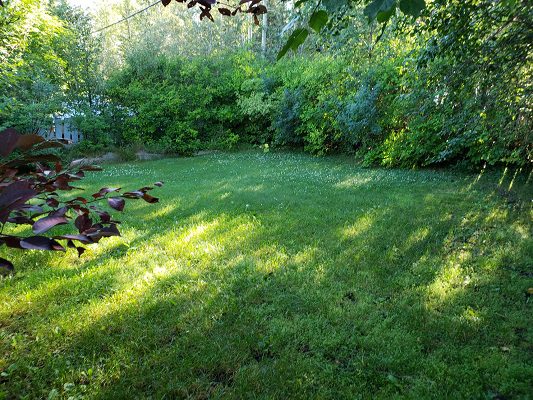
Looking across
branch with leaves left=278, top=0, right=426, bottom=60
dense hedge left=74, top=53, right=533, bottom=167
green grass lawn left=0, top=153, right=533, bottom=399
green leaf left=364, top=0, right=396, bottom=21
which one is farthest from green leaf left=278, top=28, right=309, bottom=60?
dense hedge left=74, top=53, right=533, bottom=167

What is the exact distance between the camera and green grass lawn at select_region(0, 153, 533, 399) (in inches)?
86.6

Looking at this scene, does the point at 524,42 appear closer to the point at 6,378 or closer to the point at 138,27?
the point at 6,378

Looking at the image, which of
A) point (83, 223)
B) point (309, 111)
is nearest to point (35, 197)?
point (83, 223)

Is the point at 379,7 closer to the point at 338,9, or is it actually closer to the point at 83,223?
the point at 338,9

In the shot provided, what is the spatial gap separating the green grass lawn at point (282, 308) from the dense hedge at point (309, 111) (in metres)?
2.03

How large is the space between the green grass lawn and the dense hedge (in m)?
2.03

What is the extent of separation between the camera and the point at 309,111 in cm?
1242

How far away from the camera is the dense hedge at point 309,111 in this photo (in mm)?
6566

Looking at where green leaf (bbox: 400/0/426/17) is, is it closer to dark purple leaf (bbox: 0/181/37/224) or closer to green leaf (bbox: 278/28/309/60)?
green leaf (bbox: 278/28/309/60)

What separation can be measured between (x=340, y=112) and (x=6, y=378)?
34.5 ft

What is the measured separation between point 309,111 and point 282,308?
10.4 metres

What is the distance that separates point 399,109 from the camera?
31.1ft

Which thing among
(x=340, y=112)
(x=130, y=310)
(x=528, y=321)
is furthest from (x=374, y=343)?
(x=340, y=112)

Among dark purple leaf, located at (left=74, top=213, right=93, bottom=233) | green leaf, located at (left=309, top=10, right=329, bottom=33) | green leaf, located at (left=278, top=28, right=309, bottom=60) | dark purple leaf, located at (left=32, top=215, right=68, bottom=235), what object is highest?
green leaf, located at (left=309, top=10, right=329, bottom=33)
